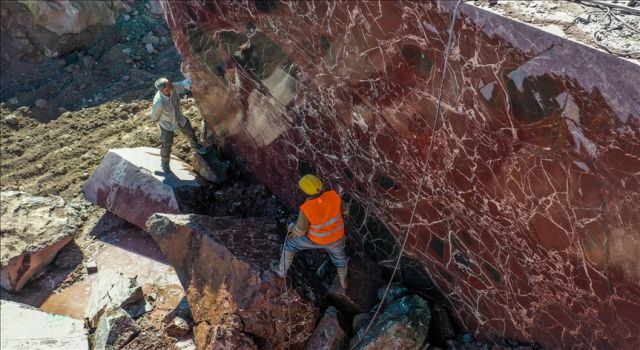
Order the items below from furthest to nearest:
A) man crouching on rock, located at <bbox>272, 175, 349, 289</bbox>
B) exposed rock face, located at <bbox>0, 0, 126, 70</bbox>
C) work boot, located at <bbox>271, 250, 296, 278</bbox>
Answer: exposed rock face, located at <bbox>0, 0, 126, 70</bbox> → work boot, located at <bbox>271, 250, 296, 278</bbox> → man crouching on rock, located at <bbox>272, 175, 349, 289</bbox>

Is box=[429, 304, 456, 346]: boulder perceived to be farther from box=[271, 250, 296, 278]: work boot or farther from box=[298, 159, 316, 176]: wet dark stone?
box=[298, 159, 316, 176]: wet dark stone

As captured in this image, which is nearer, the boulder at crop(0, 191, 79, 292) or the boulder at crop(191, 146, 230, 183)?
the boulder at crop(0, 191, 79, 292)

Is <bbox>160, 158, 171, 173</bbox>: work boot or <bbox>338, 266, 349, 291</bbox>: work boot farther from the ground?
<bbox>338, 266, 349, 291</bbox>: work boot

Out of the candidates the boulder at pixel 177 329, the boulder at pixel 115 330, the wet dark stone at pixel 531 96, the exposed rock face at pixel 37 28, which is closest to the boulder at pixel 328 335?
the boulder at pixel 177 329

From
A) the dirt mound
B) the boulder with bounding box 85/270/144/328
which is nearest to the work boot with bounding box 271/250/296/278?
the boulder with bounding box 85/270/144/328

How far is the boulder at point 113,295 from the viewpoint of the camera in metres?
5.23

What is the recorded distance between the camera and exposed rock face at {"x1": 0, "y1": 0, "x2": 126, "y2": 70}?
902 centimetres

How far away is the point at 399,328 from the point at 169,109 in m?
3.17

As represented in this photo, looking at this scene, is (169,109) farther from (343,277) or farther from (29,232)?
(343,277)

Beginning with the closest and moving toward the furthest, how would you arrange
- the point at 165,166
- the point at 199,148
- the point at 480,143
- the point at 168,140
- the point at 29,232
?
the point at 480,143, the point at 29,232, the point at 168,140, the point at 165,166, the point at 199,148

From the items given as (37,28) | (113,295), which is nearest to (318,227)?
(113,295)

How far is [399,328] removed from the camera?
4398mm

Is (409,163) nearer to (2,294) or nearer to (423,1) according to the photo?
(423,1)

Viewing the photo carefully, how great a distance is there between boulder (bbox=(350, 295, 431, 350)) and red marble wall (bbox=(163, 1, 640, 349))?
0.93 feet
